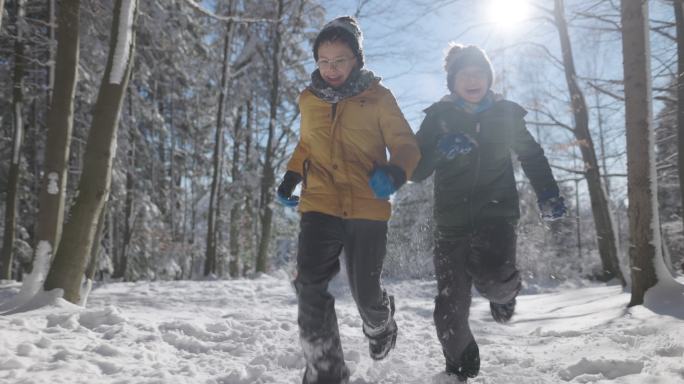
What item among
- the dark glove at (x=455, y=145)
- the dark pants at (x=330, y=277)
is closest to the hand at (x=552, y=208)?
the dark glove at (x=455, y=145)

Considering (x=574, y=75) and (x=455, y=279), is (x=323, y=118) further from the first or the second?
(x=574, y=75)

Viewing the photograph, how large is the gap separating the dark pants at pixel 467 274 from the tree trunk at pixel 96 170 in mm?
4160

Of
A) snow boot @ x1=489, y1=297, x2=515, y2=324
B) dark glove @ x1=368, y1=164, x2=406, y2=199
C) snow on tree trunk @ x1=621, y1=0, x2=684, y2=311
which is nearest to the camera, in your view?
dark glove @ x1=368, y1=164, x2=406, y2=199

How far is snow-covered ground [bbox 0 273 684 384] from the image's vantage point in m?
2.90

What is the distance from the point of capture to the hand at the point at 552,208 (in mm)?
2974

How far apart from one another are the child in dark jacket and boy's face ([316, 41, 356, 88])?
0.75 metres

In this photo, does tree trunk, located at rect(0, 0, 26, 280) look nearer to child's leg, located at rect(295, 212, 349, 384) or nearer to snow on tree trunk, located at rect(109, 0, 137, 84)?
snow on tree trunk, located at rect(109, 0, 137, 84)

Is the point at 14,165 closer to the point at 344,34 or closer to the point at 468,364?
the point at 344,34

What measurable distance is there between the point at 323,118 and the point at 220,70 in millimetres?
14289

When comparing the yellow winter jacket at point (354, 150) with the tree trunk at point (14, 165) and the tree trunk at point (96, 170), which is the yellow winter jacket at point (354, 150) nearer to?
the tree trunk at point (96, 170)

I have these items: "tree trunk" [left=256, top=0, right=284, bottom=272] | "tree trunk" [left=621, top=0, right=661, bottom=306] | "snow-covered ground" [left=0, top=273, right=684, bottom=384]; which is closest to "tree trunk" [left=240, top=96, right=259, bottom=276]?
"tree trunk" [left=256, top=0, right=284, bottom=272]

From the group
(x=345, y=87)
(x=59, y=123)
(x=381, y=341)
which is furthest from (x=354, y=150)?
(x=59, y=123)

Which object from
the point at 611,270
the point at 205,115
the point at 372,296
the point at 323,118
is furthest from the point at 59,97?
the point at 205,115

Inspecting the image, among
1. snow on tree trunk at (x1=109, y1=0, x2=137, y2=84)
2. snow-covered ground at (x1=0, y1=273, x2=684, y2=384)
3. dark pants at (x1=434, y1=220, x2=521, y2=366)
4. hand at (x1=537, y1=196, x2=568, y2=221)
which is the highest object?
snow on tree trunk at (x1=109, y1=0, x2=137, y2=84)
